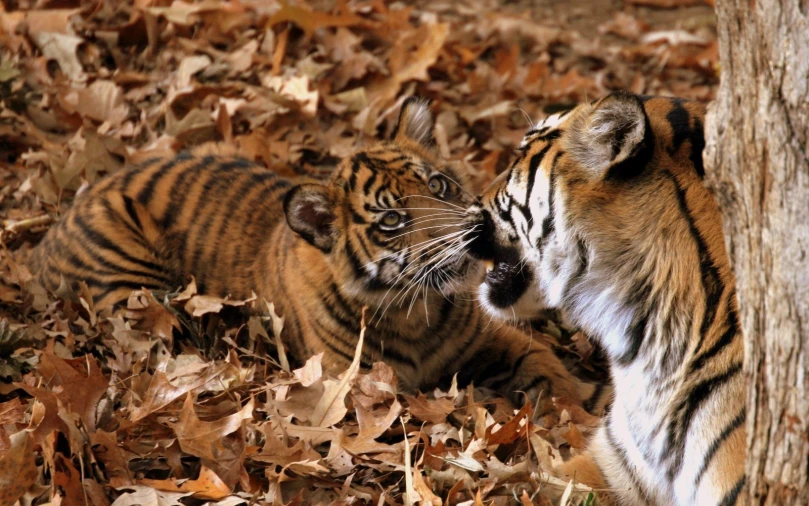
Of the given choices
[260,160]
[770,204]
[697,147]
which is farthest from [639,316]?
[260,160]

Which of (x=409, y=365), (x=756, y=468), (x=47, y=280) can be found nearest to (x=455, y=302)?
(x=409, y=365)

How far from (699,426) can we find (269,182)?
2.85 m

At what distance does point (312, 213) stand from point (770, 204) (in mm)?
2491

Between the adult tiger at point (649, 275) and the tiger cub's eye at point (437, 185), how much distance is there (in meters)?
1.02

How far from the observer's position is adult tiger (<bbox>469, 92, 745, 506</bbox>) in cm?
294

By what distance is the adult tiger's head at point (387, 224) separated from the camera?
13.9ft

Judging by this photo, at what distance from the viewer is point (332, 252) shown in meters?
4.47

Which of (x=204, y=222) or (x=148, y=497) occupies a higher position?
(x=148, y=497)

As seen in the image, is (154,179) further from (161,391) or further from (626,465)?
(626,465)

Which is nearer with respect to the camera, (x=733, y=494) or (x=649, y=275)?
(x=733, y=494)

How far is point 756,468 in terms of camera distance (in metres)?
2.36

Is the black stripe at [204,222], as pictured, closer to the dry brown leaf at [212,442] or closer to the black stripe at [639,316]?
the dry brown leaf at [212,442]

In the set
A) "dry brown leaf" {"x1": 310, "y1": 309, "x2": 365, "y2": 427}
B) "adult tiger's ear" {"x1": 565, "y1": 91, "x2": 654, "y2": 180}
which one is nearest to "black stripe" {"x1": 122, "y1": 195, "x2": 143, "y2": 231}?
"dry brown leaf" {"x1": 310, "y1": 309, "x2": 365, "y2": 427}

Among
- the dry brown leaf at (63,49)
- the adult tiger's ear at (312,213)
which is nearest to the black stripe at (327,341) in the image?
the adult tiger's ear at (312,213)
